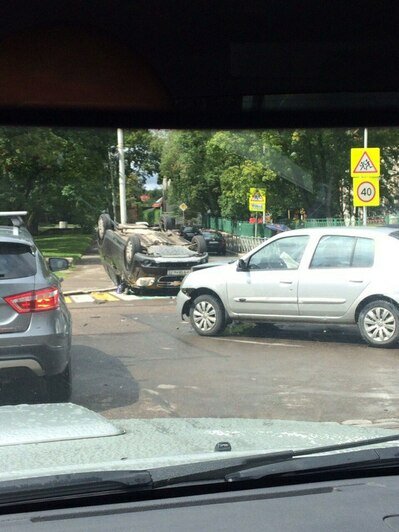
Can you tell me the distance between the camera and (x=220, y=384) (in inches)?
244

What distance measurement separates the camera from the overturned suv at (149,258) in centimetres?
895

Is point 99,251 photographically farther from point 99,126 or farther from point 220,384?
point 99,126

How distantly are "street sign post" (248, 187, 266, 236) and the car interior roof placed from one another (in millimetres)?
1811

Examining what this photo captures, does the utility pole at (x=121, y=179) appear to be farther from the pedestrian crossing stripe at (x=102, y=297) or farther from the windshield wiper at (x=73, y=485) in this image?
the pedestrian crossing stripe at (x=102, y=297)

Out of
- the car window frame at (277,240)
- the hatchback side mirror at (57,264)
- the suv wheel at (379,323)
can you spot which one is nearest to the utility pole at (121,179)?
the hatchback side mirror at (57,264)

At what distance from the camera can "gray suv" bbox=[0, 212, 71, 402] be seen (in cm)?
571

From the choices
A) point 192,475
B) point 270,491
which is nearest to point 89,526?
point 192,475

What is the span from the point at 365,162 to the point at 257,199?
954 millimetres

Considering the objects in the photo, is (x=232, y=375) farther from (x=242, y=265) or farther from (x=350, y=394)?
(x=242, y=265)

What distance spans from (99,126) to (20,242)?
9.11 ft

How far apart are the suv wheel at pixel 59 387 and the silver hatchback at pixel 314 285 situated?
2.25 meters

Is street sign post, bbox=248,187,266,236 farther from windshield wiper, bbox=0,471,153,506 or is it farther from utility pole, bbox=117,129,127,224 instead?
windshield wiper, bbox=0,471,153,506

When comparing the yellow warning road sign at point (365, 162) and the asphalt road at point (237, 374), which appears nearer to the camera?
the yellow warning road sign at point (365, 162)

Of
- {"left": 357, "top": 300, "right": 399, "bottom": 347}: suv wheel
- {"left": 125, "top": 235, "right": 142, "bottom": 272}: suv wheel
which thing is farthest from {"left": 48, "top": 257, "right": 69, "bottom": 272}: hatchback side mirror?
{"left": 357, "top": 300, "right": 399, "bottom": 347}: suv wheel
